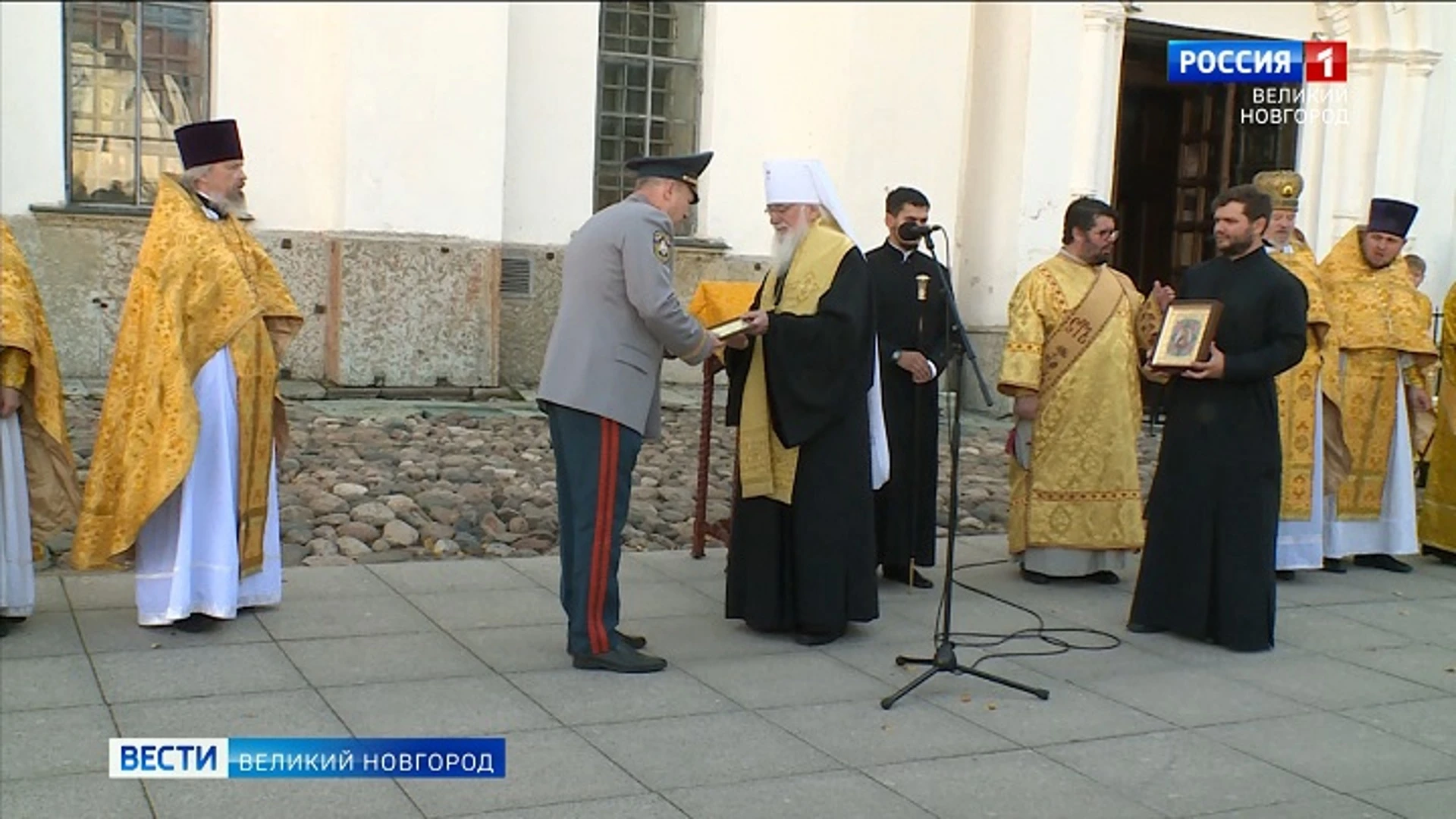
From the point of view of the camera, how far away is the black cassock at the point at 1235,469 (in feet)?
19.6

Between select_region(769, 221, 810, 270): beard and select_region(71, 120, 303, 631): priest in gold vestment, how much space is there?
200 centimetres

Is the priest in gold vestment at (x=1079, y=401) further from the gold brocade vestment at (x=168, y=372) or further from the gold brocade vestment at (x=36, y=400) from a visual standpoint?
the gold brocade vestment at (x=36, y=400)

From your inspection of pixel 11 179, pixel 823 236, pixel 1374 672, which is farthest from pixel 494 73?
pixel 1374 672

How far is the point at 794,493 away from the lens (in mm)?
5766

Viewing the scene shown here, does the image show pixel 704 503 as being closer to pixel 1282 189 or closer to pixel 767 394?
pixel 767 394

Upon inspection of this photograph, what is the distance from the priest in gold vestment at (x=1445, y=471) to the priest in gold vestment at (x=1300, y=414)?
930mm

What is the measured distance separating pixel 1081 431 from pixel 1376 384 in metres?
1.93

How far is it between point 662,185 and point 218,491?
203cm

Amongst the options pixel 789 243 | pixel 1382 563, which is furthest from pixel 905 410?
pixel 1382 563

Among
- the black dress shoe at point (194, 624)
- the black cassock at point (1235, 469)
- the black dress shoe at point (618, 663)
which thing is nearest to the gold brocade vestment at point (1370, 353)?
the black cassock at point (1235, 469)

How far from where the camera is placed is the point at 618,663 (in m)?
5.31

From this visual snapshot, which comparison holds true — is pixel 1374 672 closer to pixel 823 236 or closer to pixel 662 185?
pixel 823 236

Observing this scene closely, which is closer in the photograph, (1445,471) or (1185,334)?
(1185,334)

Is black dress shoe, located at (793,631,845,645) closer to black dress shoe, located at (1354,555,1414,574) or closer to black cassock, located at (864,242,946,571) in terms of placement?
black cassock, located at (864,242,946,571)
